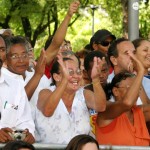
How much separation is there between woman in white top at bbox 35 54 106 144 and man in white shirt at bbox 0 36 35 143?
0.17m

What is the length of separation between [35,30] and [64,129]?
25.4 meters

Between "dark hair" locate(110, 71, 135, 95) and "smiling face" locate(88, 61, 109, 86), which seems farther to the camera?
"smiling face" locate(88, 61, 109, 86)

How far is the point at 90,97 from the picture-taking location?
550 cm

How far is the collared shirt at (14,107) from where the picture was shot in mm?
5055

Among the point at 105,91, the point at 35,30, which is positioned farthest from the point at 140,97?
the point at 35,30

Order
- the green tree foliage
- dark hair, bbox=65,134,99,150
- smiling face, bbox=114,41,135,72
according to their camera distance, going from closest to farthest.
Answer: dark hair, bbox=65,134,99,150
smiling face, bbox=114,41,135,72
the green tree foliage

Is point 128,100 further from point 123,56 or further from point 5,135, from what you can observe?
point 5,135

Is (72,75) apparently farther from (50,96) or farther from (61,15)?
(61,15)

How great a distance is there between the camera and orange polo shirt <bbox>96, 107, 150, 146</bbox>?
543cm

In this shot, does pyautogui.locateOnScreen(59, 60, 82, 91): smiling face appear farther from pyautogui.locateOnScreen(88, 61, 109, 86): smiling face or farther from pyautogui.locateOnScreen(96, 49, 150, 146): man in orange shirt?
pyautogui.locateOnScreen(88, 61, 109, 86): smiling face

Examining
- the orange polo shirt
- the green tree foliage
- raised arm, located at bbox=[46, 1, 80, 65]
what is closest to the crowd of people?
the orange polo shirt

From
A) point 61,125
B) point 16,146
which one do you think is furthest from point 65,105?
point 16,146

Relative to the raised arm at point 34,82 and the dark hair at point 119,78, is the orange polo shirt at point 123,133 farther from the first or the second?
the raised arm at point 34,82

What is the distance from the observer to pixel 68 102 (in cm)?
536
